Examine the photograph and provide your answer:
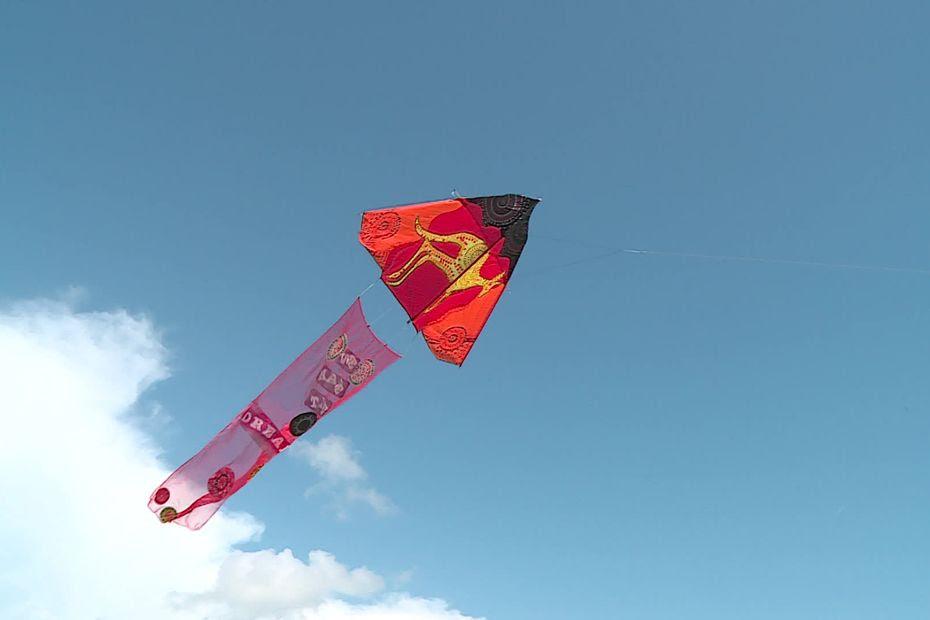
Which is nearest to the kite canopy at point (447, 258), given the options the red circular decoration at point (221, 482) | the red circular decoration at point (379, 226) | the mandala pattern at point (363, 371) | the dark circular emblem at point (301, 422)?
the red circular decoration at point (379, 226)

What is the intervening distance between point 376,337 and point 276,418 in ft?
10.7

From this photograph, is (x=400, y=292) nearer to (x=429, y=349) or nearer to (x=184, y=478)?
(x=429, y=349)

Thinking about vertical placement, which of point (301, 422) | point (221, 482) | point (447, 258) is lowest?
point (221, 482)

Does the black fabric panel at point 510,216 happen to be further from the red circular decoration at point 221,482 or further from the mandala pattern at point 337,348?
the red circular decoration at point 221,482

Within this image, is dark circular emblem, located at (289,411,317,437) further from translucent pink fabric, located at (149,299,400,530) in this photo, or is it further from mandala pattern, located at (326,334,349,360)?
mandala pattern, located at (326,334,349,360)

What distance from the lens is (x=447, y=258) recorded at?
60.5ft

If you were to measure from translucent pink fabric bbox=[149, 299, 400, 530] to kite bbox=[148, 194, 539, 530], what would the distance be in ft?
0.08

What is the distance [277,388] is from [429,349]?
4.30 m

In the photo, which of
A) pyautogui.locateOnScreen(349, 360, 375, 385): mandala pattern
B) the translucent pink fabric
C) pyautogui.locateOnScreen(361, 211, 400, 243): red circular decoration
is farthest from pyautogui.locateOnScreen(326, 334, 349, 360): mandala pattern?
pyautogui.locateOnScreen(361, 211, 400, 243): red circular decoration

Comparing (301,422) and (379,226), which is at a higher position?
(379,226)

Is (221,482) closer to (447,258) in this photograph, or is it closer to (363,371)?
(363,371)

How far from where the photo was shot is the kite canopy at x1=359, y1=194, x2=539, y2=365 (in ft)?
59.1

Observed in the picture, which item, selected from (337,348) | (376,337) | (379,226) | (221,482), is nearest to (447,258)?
(379,226)

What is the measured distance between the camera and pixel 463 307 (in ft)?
61.5
